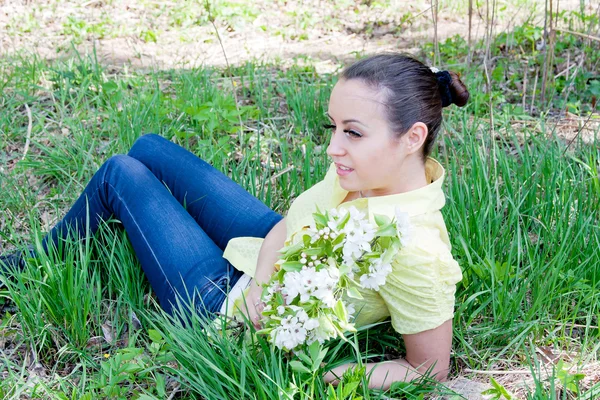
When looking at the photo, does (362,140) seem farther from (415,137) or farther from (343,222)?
(343,222)

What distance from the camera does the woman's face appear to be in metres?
1.66

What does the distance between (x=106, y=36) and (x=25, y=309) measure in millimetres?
3201

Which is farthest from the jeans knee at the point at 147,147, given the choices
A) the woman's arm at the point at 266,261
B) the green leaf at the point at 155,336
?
the green leaf at the point at 155,336

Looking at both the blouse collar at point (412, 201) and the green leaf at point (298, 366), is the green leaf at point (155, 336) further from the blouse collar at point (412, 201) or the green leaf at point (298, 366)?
the blouse collar at point (412, 201)

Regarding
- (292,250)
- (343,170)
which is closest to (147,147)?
(343,170)

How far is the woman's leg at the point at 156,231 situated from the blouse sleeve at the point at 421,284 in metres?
0.60

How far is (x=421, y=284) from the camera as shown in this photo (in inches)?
62.6

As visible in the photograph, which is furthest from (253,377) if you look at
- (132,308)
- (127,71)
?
(127,71)

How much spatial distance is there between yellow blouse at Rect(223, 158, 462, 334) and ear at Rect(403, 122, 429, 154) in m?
0.10

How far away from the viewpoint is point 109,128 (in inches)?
126

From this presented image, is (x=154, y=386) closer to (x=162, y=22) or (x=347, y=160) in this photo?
(x=347, y=160)

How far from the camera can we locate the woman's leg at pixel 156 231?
206 cm

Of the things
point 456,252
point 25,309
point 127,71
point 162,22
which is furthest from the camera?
point 162,22

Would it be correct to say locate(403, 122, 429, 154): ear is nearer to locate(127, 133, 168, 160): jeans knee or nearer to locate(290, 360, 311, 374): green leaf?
locate(290, 360, 311, 374): green leaf
